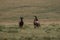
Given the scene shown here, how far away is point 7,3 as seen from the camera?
176 feet

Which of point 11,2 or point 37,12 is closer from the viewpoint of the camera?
point 37,12

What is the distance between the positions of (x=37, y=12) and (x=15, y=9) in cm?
440

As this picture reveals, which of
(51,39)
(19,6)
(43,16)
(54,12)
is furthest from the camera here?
(19,6)

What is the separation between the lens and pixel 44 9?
4753cm

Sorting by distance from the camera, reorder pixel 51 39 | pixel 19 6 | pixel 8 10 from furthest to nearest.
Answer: pixel 19 6, pixel 8 10, pixel 51 39

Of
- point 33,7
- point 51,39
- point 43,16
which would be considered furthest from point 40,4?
point 51,39

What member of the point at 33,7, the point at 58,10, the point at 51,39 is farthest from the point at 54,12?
the point at 51,39

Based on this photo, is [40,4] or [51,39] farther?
[40,4]

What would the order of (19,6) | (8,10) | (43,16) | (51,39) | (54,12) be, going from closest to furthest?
(51,39)
(43,16)
(54,12)
(8,10)
(19,6)

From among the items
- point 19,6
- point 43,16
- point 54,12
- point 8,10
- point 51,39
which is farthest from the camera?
point 19,6

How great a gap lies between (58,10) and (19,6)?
7531 mm

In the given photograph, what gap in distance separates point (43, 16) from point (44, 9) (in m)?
6.92

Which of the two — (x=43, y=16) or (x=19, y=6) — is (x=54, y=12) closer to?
(x=43, y=16)

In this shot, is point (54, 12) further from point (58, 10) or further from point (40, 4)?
point (40, 4)
